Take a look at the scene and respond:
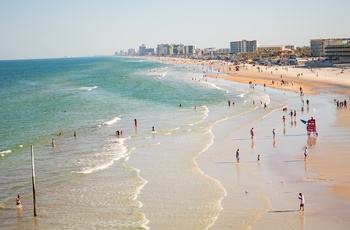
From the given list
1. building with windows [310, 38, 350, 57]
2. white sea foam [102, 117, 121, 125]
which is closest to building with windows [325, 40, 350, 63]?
building with windows [310, 38, 350, 57]

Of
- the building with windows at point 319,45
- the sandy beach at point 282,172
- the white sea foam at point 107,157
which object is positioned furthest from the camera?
the building with windows at point 319,45

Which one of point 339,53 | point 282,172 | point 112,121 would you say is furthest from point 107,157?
point 339,53

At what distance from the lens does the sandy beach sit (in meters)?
16.4

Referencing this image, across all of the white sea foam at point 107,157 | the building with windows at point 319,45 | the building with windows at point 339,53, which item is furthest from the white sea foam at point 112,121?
the building with windows at point 319,45

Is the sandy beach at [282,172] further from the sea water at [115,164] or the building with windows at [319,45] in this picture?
the building with windows at [319,45]

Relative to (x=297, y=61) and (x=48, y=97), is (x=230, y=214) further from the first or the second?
(x=297, y=61)

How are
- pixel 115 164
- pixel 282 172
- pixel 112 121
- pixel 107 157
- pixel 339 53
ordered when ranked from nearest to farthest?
pixel 282 172 → pixel 115 164 → pixel 107 157 → pixel 112 121 → pixel 339 53

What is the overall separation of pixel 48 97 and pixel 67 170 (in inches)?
1758

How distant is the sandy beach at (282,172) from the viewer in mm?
16422

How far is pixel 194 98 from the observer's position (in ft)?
192

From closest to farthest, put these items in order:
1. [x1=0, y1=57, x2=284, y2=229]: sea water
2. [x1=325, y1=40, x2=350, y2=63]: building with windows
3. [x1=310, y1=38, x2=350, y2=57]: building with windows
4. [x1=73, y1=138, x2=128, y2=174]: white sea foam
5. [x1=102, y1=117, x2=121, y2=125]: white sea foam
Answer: [x1=0, y1=57, x2=284, y2=229]: sea water → [x1=73, y1=138, x2=128, y2=174]: white sea foam → [x1=102, y1=117, x2=121, y2=125]: white sea foam → [x1=325, y1=40, x2=350, y2=63]: building with windows → [x1=310, y1=38, x2=350, y2=57]: building with windows

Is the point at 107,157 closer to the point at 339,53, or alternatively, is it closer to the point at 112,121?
the point at 112,121

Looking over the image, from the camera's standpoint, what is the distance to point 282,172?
22.5m

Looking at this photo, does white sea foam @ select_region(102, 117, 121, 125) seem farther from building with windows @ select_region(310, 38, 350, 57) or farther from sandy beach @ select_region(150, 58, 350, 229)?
building with windows @ select_region(310, 38, 350, 57)
